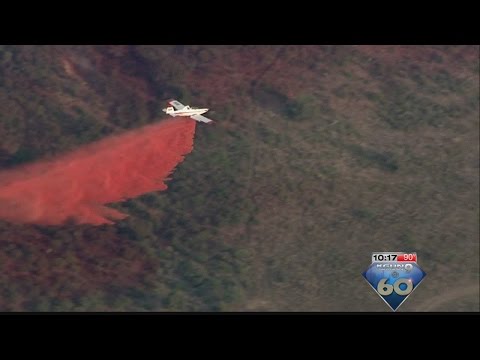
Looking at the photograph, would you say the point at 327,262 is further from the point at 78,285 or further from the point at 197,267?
the point at 78,285

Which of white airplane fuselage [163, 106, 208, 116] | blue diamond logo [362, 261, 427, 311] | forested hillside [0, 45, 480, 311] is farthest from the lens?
white airplane fuselage [163, 106, 208, 116]

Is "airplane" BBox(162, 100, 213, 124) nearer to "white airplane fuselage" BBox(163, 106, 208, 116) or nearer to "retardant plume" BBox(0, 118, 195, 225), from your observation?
"white airplane fuselage" BBox(163, 106, 208, 116)

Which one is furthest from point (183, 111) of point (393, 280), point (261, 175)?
point (393, 280)

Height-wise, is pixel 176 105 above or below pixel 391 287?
above

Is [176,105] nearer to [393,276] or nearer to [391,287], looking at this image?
[393,276]

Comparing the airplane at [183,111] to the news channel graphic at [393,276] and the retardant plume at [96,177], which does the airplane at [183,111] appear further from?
the news channel graphic at [393,276]

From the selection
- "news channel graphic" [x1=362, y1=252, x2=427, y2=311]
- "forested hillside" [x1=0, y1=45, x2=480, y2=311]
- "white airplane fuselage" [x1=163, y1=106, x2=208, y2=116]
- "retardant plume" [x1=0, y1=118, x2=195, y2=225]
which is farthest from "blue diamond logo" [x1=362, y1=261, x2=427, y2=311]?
"white airplane fuselage" [x1=163, y1=106, x2=208, y2=116]
